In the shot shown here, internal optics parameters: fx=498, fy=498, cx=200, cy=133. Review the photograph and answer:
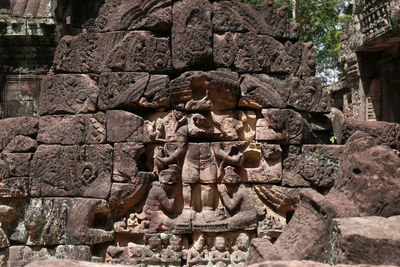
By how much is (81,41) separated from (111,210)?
2027 mm

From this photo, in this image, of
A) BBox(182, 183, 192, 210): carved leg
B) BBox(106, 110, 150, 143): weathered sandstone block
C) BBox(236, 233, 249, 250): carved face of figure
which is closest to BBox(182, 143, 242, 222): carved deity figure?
BBox(182, 183, 192, 210): carved leg

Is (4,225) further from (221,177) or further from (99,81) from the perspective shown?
(221,177)

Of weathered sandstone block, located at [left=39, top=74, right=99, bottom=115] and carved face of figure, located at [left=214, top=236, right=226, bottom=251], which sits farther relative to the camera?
weathered sandstone block, located at [left=39, top=74, right=99, bottom=115]

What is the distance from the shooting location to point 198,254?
5703 millimetres

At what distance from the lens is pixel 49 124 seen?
5895mm

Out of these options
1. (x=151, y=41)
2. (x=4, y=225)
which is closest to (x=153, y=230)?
(x=4, y=225)

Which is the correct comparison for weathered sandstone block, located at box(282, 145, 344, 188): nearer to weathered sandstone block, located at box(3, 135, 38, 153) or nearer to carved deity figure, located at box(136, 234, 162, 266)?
carved deity figure, located at box(136, 234, 162, 266)

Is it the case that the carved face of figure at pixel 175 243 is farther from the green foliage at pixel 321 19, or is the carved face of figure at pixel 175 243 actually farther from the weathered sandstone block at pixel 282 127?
the green foliage at pixel 321 19

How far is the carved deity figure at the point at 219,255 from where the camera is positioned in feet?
18.7

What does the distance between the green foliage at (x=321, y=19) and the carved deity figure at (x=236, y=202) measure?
10595mm

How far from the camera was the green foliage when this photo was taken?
640 inches

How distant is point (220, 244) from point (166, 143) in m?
1.32

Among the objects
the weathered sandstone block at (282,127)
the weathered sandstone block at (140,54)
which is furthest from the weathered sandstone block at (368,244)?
the weathered sandstone block at (140,54)

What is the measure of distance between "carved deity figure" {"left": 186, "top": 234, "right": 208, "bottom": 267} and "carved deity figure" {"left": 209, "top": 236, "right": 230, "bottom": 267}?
3.2 inches
